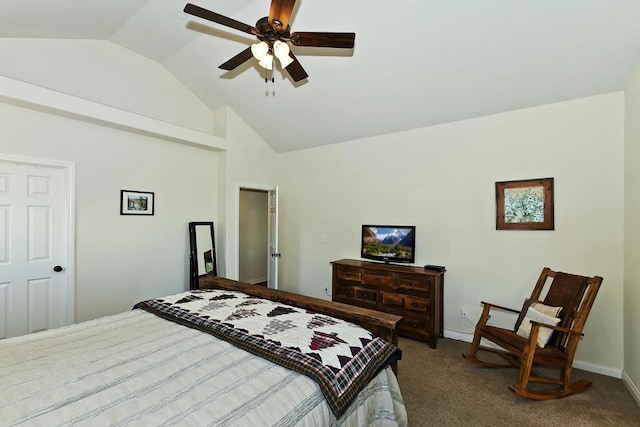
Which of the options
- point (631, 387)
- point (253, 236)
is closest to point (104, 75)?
point (253, 236)

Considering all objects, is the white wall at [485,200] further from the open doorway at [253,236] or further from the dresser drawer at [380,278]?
the open doorway at [253,236]

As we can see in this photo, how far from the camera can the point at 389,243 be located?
3.99m

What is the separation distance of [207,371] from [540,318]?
2658 millimetres

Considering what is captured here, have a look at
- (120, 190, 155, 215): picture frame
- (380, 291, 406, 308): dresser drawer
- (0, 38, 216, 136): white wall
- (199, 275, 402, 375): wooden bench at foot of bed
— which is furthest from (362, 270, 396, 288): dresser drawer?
(0, 38, 216, 136): white wall

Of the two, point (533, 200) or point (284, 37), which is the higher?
point (284, 37)

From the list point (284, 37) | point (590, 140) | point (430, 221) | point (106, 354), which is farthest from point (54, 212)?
point (590, 140)

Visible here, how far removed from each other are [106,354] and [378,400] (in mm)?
1397

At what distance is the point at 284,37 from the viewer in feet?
7.02

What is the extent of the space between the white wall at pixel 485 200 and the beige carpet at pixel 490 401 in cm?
56

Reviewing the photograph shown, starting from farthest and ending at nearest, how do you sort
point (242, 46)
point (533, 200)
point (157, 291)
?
point (157, 291)
point (242, 46)
point (533, 200)

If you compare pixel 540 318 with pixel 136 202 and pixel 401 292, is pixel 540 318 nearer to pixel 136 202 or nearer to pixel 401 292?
pixel 401 292

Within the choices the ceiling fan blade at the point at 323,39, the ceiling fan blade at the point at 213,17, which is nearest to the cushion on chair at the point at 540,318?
the ceiling fan blade at the point at 323,39

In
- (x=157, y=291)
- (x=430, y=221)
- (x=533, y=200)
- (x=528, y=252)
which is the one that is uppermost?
(x=533, y=200)

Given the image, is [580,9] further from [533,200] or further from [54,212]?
[54,212]
